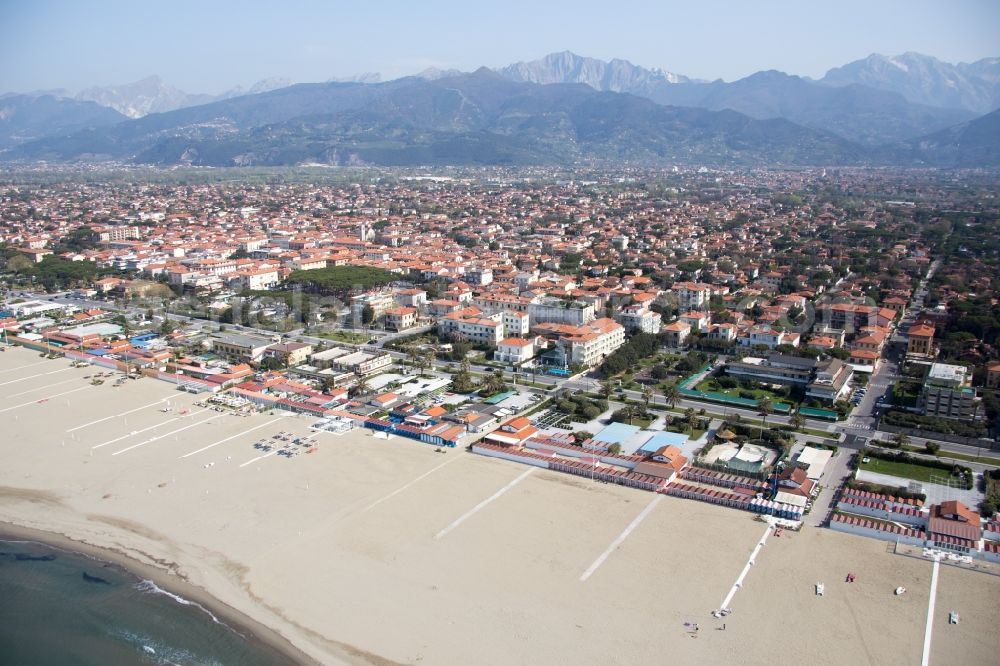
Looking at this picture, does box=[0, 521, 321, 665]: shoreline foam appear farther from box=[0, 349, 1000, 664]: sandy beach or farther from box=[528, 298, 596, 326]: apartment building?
box=[528, 298, 596, 326]: apartment building

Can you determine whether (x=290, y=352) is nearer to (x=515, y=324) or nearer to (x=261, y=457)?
(x=261, y=457)

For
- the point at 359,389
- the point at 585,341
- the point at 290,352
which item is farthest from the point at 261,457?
the point at 585,341

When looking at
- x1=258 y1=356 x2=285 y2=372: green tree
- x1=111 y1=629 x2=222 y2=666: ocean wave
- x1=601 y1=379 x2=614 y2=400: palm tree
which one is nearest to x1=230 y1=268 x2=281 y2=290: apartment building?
x1=258 y1=356 x2=285 y2=372: green tree

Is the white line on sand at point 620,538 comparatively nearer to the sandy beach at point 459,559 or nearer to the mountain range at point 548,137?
the sandy beach at point 459,559

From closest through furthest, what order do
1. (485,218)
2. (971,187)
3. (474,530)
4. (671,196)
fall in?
(474,530) → (485,218) → (671,196) → (971,187)

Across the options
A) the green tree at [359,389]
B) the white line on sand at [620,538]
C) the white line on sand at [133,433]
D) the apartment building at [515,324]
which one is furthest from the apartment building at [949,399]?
the white line on sand at [133,433]

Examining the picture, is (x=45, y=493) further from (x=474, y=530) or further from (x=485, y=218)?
(x=485, y=218)

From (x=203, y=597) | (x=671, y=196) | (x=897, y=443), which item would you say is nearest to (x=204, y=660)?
(x=203, y=597)
